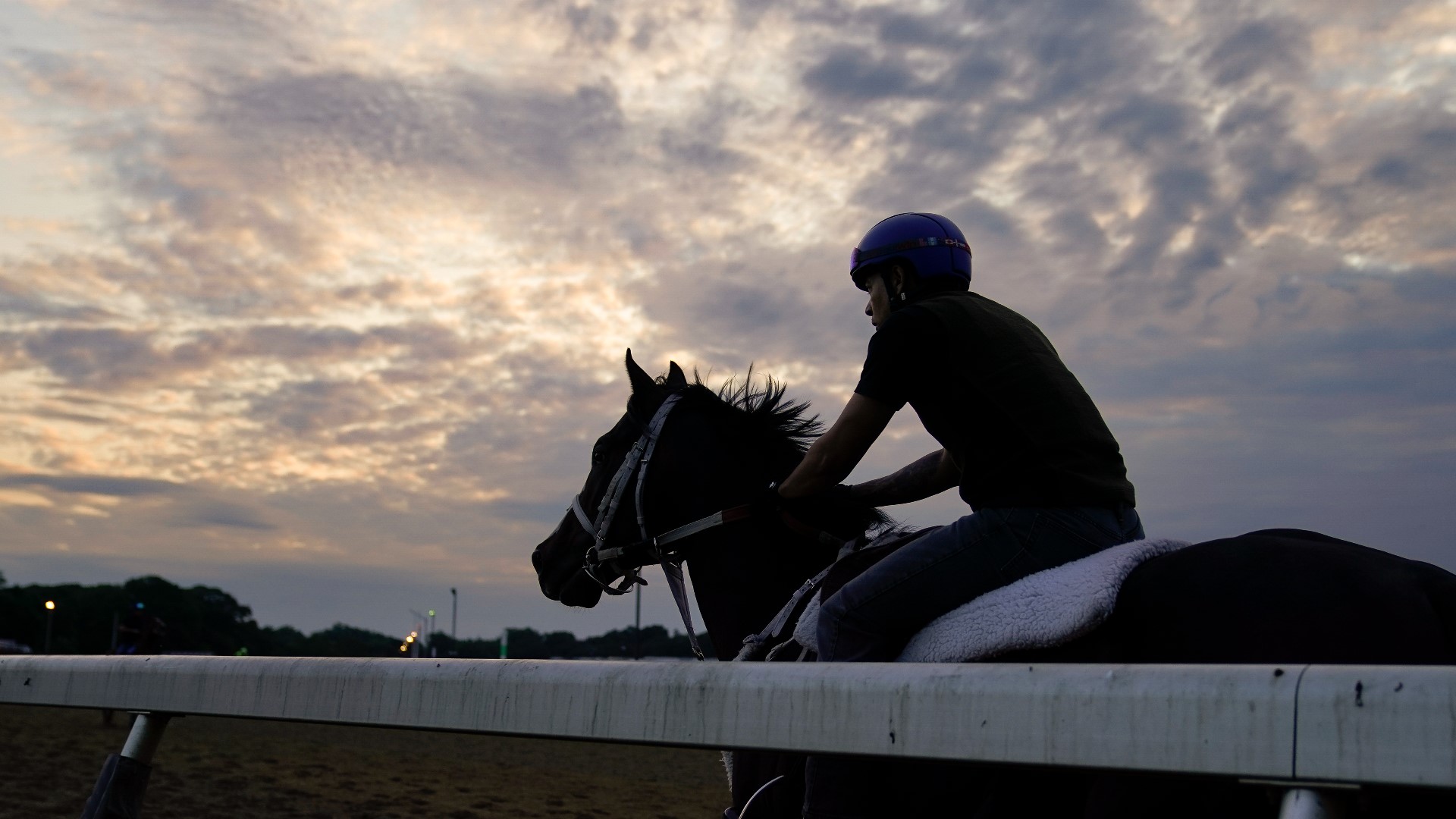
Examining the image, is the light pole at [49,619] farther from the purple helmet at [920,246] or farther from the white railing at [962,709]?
the white railing at [962,709]

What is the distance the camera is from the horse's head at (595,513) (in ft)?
16.0

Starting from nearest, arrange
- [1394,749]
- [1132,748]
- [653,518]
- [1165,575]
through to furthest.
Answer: [1394,749] → [1132,748] → [1165,575] → [653,518]

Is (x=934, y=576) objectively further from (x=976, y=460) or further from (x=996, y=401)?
(x=996, y=401)

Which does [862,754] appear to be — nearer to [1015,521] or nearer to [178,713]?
[178,713]

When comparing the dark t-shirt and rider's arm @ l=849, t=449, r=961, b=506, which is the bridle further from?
the dark t-shirt

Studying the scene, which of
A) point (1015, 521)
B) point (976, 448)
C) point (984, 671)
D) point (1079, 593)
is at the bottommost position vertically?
point (984, 671)

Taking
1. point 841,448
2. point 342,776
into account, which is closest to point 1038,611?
point 841,448

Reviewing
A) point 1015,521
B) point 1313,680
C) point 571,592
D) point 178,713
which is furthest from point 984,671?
point 571,592

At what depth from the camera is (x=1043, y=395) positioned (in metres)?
3.24

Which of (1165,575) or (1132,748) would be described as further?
(1165,575)

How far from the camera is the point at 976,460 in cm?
329

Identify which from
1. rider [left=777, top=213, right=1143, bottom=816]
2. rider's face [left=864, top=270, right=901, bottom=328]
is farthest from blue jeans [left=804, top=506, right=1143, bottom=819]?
rider's face [left=864, top=270, right=901, bottom=328]

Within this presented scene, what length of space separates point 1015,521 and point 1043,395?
1.27ft

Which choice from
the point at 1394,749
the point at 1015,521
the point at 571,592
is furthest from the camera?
the point at 571,592
